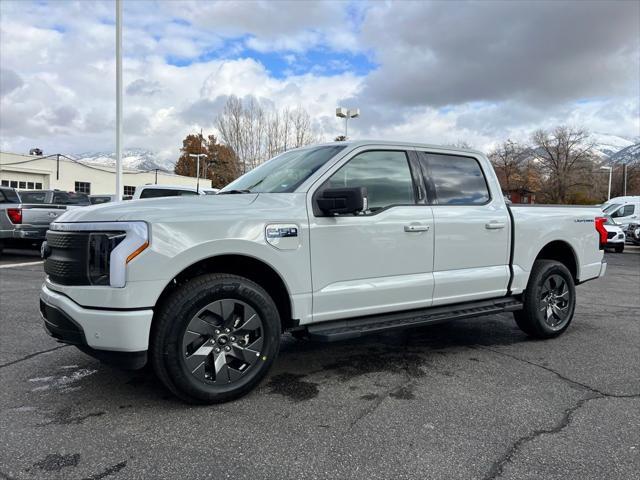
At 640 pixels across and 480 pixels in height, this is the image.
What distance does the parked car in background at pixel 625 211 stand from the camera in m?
21.6

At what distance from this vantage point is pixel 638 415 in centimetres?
338

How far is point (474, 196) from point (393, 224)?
48.1 inches

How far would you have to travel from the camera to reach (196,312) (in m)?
3.32

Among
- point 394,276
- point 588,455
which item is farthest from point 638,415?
point 394,276

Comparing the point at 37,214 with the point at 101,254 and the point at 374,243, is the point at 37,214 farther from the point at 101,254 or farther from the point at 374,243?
the point at 374,243

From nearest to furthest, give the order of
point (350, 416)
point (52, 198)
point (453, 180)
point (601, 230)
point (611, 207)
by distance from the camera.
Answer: point (350, 416)
point (453, 180)
point (601, 230)
point (52, 198)
point (611, 207)

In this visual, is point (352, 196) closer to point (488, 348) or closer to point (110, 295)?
point (110, 295)

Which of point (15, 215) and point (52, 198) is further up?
point (52, 198)

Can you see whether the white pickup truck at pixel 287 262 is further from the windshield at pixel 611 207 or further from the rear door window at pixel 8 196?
the windshield at pixel 611 207

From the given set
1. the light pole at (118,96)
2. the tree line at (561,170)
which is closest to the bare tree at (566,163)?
the tree line at (561,170)

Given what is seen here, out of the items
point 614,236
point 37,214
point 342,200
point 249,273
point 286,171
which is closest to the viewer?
point 342,200

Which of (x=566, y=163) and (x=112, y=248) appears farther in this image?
(x=566, y=163)

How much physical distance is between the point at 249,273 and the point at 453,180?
7.16 feet

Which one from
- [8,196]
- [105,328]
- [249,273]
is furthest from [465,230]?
[8,196]
